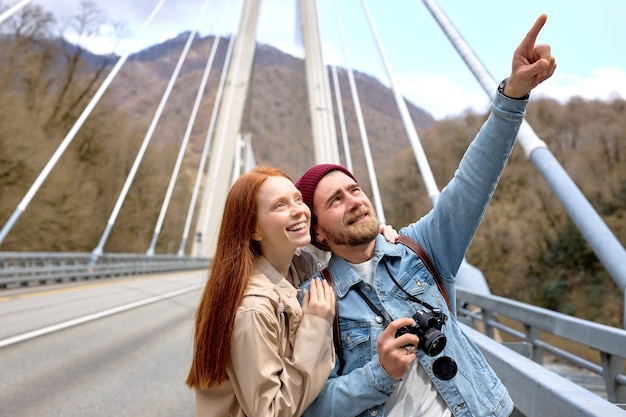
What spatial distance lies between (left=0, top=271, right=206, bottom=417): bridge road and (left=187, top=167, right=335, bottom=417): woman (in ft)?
2.11

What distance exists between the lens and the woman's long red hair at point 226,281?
1794mm

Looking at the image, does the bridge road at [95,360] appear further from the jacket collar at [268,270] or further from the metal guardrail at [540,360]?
the metal guardrail at [540,360]

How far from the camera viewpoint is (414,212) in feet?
159

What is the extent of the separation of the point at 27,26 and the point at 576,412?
2889 centimetres

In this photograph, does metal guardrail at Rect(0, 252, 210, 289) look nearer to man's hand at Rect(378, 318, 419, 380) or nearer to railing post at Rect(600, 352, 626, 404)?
railing post at Rect(600, 352, 626, 404)

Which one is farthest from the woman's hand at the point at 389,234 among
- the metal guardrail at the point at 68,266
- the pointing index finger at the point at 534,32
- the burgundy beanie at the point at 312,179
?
the metal guardrail at the point at 68,266

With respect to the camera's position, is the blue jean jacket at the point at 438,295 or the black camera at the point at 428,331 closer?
the black camera at the point at 428,331

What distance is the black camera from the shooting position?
172 cm

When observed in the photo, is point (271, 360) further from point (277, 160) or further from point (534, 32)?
point (277, 160)

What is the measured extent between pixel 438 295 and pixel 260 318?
61 cm

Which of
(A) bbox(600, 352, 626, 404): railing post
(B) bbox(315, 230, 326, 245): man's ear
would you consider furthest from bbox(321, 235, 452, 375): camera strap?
(A) bbox(600, 352, 626, 404): railing post

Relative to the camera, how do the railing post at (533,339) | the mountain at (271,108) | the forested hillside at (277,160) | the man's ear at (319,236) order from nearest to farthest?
the man's ear at (319,236), the railing post at (533,339), the forested hillside at (277,160), the mountain at (271,108)

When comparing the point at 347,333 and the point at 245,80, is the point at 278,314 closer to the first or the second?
the point at 347,333

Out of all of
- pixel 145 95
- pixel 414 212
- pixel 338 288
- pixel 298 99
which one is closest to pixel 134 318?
pixel 338 288
